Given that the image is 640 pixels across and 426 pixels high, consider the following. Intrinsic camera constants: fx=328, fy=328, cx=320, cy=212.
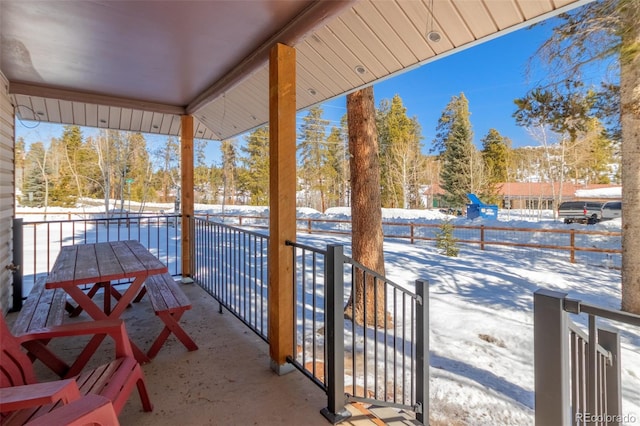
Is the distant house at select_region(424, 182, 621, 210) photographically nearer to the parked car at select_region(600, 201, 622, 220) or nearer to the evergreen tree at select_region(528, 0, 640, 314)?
the parked car at select_region(600, 201, 622, 220)

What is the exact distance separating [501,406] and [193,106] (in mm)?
4508

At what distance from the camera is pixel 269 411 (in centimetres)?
183

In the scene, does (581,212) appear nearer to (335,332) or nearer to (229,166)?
(335,332)

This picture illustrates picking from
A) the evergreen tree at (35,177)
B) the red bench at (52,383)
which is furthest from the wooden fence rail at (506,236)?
the evergreen tree at (35,177)

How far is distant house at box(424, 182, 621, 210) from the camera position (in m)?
19.4

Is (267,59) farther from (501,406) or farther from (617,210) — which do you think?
(617,210)

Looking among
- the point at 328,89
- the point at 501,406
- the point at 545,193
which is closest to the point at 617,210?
the point at 545,193

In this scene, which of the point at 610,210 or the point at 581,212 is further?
the point at 581,212

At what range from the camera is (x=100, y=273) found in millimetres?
2207

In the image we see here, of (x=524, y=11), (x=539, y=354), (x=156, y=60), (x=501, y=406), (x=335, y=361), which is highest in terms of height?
(x=156, y=60)

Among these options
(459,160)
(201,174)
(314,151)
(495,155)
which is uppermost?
(314,151)

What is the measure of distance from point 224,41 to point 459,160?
1968 cm

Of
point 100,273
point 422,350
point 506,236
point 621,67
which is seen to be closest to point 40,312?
point 100,273

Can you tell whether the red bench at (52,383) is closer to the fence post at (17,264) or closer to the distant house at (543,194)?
the fence post at (17,264)
